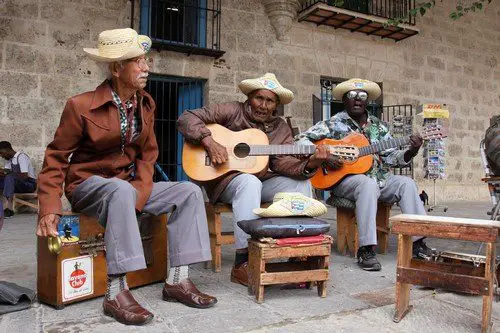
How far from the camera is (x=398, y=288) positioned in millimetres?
2238

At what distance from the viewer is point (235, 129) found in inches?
136

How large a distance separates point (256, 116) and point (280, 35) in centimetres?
582

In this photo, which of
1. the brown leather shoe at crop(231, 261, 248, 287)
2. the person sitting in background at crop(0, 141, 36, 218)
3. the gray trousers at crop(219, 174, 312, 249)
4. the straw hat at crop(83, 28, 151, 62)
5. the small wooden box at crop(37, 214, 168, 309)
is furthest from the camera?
the person sitting in background at crop(0, 141, 36, 218)

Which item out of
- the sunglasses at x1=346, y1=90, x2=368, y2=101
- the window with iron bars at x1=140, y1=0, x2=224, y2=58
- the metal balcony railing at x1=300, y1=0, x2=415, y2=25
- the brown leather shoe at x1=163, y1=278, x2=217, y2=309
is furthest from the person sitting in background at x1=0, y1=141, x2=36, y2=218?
the metal balcony railing at x1=300, y1=0, x2=415, y2=25

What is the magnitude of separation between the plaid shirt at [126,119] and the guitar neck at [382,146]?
6.03 ft

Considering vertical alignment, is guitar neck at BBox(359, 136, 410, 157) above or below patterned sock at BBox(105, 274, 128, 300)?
above

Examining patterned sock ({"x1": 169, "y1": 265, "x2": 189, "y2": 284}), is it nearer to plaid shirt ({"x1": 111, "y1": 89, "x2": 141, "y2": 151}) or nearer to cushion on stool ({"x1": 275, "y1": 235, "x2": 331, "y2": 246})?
cushion on stool ({"x1": 275, "y1": 235, "x2": 331, "y2": 246})

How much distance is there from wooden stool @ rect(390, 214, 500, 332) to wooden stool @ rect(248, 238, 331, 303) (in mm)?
458

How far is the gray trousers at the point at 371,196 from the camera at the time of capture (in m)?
3.38

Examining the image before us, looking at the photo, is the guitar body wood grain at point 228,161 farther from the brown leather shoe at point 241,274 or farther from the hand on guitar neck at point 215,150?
the brown leather shoe at point 241,274

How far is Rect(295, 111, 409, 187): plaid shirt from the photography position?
150 inches

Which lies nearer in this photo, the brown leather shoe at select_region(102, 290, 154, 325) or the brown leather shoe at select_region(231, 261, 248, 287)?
the brown leather shoe at select_region(102, 290, 154, 325)

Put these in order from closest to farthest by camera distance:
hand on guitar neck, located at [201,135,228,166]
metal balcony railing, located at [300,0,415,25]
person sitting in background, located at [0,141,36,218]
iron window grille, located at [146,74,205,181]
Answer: hand on guitar neck, located at [201,135,228,166], person sitting in background, located at [0,141,36,218], iron window grille, located at [146,74,205,181], metal balcony railing, located at [300,0,415,25]

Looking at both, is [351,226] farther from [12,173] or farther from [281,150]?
[12,173]
